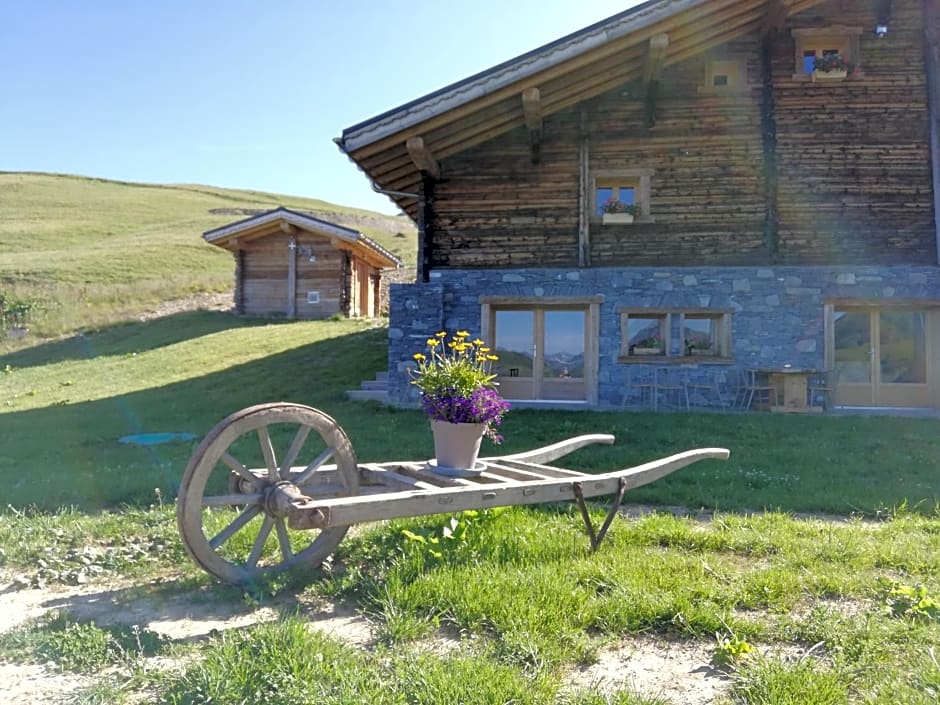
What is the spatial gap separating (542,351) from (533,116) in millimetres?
4017

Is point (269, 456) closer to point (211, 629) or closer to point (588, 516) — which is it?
point (211, 629)

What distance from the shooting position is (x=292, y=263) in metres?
21.6

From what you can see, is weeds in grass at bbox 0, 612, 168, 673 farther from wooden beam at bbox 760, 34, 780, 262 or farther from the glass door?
wooden beam at bbox 760, 34, 780, 262

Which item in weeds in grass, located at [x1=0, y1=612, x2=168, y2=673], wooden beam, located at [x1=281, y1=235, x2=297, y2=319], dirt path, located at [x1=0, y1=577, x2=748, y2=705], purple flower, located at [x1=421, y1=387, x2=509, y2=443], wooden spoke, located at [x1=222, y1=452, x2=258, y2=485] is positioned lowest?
dirt path, located at [x1=0, y1=577, x2=748, y2=705]

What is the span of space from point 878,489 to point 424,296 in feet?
24.6

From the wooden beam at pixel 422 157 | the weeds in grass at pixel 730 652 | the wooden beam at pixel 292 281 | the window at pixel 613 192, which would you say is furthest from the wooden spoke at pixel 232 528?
the wooden beam at pixel 292 281

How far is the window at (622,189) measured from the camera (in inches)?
453

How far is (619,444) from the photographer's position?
7.93m

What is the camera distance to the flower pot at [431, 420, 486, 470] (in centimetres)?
399

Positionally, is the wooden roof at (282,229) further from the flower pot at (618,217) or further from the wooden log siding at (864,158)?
the wooden log siding at (864,158)

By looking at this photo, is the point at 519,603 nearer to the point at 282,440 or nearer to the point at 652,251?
the point at 282,440

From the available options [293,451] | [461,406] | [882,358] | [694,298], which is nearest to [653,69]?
[694,298]

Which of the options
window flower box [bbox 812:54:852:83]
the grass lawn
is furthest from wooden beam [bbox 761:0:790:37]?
the grass lawn

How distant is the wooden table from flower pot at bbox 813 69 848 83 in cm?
486
